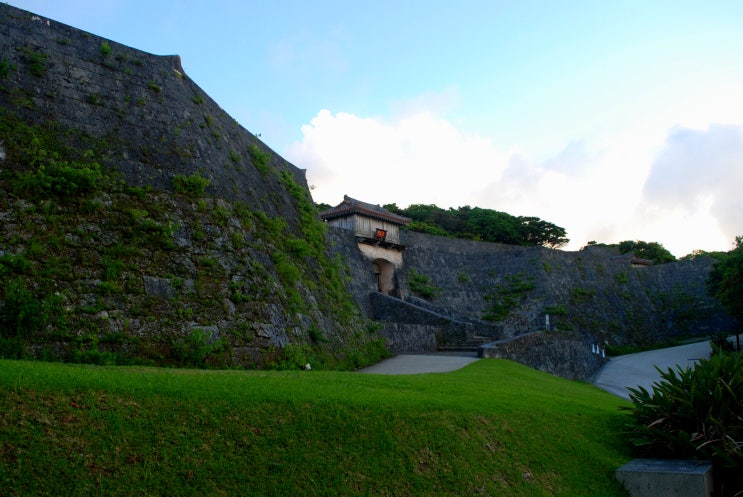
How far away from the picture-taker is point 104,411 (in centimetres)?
423

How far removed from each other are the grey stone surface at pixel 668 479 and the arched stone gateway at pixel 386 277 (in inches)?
839

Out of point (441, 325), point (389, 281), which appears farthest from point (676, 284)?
point (441, 325)

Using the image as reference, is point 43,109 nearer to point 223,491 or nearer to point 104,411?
point 104,411

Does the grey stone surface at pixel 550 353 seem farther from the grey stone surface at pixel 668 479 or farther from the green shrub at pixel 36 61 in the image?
the green shrub at pixel 36 61

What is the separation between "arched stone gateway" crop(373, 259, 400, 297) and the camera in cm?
2720

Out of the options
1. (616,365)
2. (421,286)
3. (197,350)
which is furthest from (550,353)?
(197,350)

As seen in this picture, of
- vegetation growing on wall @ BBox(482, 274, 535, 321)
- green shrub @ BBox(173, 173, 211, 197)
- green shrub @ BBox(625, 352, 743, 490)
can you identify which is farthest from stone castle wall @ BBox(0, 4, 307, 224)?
vegetation growing on wall @ BBox(482, 274, 535, 321)

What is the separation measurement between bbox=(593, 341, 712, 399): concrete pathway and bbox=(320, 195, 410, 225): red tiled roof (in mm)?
11270

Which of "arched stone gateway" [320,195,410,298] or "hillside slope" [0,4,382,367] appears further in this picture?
"arched stone gateway" [320,195,410,298]

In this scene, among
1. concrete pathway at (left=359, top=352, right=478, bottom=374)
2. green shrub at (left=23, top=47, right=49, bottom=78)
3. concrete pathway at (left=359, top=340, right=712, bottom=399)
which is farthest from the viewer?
concrete pathway at (left=359, top=340, right=712, bottom=399)

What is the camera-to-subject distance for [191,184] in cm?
988

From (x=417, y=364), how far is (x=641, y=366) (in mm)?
12954

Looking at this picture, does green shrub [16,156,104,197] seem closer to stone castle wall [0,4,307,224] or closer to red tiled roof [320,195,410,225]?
stone castle wall [0,4,307,224]

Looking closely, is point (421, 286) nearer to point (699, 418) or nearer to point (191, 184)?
point (191, 184)
